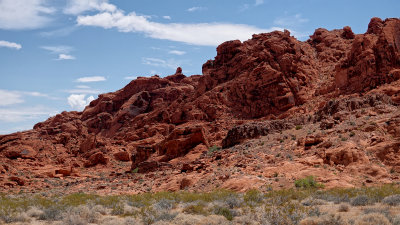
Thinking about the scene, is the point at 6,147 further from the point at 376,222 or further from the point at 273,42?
the point at 376,222

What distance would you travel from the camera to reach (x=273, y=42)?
50.6 meters

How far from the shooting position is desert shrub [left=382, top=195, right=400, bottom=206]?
407 inches

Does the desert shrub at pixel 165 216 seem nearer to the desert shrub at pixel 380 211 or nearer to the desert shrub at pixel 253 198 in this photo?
the desert shrub at pixel 253 198

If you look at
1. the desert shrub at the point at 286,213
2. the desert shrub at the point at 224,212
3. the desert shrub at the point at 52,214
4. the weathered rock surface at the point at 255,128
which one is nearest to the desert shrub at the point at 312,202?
the desert shrub at the point at 286,213

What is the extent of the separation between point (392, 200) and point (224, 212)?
5048mm

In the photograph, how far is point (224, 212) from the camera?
1074cm

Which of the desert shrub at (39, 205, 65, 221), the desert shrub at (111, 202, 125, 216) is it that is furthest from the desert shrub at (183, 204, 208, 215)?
the desert shrub at (39, 205, 65, 221)

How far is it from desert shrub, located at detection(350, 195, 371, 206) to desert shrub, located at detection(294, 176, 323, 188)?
3508mm

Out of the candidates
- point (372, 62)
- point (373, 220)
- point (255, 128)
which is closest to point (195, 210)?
point (373, 220)

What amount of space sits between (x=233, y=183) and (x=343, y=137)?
7474 millimetres

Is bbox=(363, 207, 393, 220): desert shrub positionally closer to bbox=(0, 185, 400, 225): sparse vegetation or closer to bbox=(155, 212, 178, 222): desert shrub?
bbox=(0, 185, 400, 225): sparse vegetation

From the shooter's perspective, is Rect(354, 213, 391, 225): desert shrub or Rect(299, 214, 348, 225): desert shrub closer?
Rect(354, 213, 391, 225): desert shrub

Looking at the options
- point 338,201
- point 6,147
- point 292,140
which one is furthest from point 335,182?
point 6,147

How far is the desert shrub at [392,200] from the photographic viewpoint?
10341mm
